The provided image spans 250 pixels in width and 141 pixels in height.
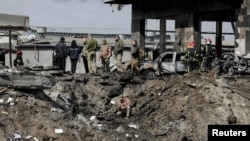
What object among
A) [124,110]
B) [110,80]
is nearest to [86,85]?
[110,80]

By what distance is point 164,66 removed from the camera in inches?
856

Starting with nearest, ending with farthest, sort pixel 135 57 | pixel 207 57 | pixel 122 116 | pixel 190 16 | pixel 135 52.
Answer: pixel 122 116 < pixel 207 57 < pixel 135 52 < pixel 135 57 < pixel 190 16

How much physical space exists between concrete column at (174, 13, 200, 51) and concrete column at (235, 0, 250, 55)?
396 cm

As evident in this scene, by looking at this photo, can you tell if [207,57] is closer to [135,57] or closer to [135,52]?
[135,52]

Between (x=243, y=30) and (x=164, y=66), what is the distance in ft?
14.8

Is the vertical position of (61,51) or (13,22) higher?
(13,22)

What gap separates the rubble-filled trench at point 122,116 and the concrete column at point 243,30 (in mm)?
6340

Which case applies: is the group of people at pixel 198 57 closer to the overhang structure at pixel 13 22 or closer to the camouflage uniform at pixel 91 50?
the camouflage uniform at pixel 91 50

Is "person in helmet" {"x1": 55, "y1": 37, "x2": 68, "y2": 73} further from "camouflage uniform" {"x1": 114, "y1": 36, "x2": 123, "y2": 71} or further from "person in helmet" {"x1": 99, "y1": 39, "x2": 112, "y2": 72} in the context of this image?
"camouflage uniform" {"x1": 114, "y1": 36, "x2": 123, "y2": 71}

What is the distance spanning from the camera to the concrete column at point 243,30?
76.5 ft

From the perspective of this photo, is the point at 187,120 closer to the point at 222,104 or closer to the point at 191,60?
the point at 222,104

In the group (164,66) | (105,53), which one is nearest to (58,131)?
(105,53)

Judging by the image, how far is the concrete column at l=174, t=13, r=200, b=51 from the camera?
90.2 feet

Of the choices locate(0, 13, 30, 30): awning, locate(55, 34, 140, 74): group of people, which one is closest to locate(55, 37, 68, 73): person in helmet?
locate(55, 34, 140, 74): group of people
